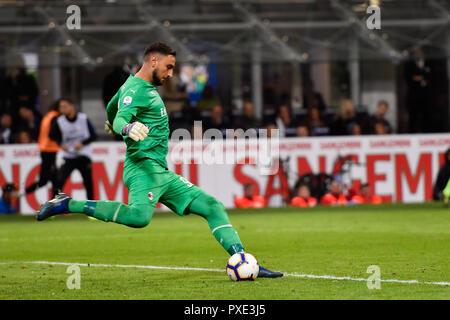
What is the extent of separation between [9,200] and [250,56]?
6.64 metres

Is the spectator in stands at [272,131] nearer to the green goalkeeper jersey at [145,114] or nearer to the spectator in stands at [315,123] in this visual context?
the spectator in stands at [315,123]

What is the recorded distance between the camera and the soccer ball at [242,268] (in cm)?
817

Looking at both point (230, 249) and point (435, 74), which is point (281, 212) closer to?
point (435, 74)

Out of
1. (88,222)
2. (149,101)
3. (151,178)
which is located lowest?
(88,222)

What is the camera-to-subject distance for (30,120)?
21.3m

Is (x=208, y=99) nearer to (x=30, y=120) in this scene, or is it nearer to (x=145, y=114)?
(x=30, y=120)

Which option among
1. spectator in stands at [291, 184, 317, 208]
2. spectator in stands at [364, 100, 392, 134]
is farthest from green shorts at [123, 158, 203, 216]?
spectator in stands at [364, 100, 392, 134]

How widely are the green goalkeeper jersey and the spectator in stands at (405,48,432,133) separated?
14.3m

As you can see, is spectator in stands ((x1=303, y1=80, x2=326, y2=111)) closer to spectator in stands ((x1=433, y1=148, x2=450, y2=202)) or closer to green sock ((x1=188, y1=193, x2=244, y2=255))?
spectator in stands ((x1=433, y1=148, x2=450, y2=202))

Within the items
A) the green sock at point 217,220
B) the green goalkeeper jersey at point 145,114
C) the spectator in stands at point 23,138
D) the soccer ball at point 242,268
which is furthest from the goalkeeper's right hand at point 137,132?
the spectator in stands at point 23,138

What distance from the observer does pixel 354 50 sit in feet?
74.0

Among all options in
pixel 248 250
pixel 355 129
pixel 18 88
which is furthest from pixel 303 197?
pixel 248 250
